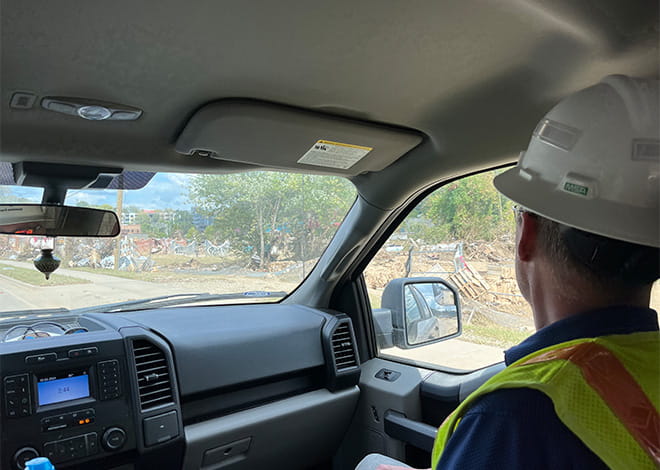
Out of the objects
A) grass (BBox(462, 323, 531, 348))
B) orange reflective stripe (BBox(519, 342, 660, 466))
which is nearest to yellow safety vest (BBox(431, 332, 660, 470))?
orange reflective stripe (BBox(519, 342, 660, 466))

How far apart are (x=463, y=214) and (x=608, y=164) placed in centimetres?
165

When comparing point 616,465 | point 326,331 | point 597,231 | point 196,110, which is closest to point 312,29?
point 196,110

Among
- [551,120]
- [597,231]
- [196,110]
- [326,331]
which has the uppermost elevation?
[196,110]

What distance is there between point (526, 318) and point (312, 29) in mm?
1923

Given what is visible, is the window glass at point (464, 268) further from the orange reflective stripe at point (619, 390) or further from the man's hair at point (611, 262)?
the orange reflective stripe at point (619, 390)

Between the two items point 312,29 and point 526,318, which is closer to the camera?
point 312,29

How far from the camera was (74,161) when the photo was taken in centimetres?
238

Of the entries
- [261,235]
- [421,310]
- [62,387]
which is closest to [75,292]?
[62,387]

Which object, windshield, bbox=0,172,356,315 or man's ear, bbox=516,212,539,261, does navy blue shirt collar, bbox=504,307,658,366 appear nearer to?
man's ear, bbox=516,212,539,261

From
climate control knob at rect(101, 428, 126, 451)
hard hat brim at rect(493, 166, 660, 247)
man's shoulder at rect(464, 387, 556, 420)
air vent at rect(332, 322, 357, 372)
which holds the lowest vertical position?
climate control knob at rect(101, 428, 126, 451)

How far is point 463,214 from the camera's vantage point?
110 inches

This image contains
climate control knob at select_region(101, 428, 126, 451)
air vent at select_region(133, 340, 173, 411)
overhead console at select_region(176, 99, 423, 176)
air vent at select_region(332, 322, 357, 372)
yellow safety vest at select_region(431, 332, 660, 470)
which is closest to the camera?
yellow safety vest at select_region(431, 332, 660, 470)

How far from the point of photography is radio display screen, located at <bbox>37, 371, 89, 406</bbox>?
2.06 metres

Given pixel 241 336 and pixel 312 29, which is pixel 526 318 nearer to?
pixel 241 336
